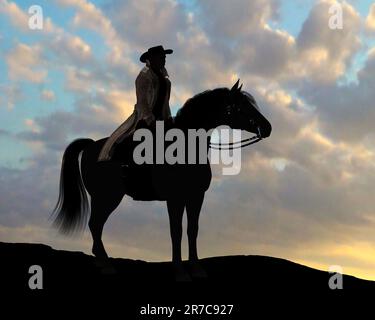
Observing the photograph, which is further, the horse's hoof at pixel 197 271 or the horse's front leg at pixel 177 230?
the horse's hoof at pixel 197 271

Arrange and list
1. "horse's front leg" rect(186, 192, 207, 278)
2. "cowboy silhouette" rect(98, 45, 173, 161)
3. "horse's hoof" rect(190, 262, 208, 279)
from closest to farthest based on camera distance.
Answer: "horse's front leg" rect(186, 192, 207, 278) → "horse's hoof" rect(190, 262, 208, 279) → "cowboy silhouette" rect(98, 45, 173, 161)

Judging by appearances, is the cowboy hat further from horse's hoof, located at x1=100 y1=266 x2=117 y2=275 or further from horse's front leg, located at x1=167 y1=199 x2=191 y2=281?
horse's hoof, located at x1=100 y1=266 x2=117 y2=275

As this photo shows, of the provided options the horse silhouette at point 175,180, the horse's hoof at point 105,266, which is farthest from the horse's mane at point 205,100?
the horse's hoof at point 105,266

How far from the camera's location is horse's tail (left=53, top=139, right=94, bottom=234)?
12445 millimetres

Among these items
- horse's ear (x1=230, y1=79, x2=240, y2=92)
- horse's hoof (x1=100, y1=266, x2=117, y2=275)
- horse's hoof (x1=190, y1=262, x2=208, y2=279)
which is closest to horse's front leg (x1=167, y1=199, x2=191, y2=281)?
horse's hoof (x1=190, y1=262, x2=208, y2=279)

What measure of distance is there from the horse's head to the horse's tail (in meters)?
3.32

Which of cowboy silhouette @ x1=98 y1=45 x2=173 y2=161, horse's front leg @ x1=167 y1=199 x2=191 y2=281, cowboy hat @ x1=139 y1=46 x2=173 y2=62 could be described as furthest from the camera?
cowboy hat @ x1=139 y1=46 x2=173 y2=62

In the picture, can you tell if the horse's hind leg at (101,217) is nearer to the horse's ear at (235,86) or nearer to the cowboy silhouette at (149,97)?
the cowboy silhouette at (149,97)

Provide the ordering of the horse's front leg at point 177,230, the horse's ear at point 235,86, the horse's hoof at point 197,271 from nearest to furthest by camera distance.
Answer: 1. the horse's front leg at point 177,230
2. the horse's ear at point 235,86
3. the horse's hoof at point 197,271

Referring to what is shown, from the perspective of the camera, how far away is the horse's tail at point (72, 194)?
40.8ft

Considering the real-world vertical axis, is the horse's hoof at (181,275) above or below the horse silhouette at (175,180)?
below

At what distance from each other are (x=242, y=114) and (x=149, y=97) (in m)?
1.75
